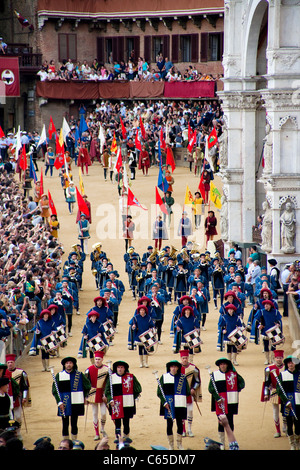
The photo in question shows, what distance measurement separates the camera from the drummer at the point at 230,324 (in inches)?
807

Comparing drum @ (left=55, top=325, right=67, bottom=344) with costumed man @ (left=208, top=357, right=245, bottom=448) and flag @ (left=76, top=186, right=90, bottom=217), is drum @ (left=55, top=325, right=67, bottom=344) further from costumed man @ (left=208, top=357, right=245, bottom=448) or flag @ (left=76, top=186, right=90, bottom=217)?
flag @ (left=76, top=186, right=90, bottom=217)

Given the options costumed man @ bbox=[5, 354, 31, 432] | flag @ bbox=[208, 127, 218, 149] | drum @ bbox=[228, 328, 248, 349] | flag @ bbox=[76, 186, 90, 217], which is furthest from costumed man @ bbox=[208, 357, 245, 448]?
flag @ bbox=[208, 127, 218, 149]

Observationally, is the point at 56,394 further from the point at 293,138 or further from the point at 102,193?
the point at 102,193

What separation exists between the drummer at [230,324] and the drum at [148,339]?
4.82 feet

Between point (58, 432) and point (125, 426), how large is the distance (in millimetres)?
1406

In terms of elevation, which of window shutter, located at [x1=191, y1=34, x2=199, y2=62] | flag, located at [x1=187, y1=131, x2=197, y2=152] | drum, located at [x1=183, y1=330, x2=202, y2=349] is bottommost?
drum, located at [x1=183, y1=330, x2=202, y2=349]

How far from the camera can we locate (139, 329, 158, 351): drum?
66.9ft

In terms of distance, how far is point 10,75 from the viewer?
161 feet

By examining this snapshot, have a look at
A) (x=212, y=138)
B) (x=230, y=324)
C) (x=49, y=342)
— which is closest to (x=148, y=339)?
(x=230, y=324)

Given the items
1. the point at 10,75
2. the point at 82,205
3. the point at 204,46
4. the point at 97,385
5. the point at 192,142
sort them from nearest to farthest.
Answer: the point at 97,385 < the point at 82,205 < the point at 192,142 < the point at 10,75 < the point at 204,46

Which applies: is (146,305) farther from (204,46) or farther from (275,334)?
(204,46)

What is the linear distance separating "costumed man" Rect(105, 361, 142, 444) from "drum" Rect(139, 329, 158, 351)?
470 cm

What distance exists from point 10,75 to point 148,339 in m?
31.2

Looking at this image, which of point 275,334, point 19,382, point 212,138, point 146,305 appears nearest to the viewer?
point 19,382
